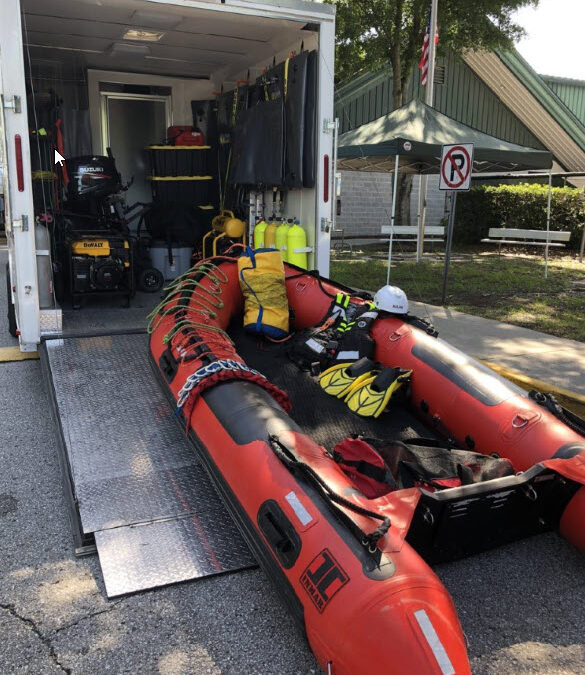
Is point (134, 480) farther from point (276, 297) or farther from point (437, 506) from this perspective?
point (276, 297)

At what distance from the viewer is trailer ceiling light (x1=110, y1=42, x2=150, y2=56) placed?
22.5ft

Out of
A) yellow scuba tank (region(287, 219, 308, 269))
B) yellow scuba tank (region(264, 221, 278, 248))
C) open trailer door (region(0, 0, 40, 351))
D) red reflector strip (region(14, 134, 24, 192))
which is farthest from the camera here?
yellow scuba tank (region(264, 221, 278, 248))

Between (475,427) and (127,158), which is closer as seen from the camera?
(475,427)

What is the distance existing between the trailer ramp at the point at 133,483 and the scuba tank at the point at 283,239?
6.21ft

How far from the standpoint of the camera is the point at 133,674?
2.21 metres

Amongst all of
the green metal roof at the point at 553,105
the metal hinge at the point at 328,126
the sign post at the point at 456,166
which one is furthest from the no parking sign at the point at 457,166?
the green metal roof at the point at 553,105

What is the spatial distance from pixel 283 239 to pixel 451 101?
15.8 meters

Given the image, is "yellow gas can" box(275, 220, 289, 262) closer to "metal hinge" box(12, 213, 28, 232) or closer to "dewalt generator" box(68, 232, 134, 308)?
"dewalt generator" box(68, 232, 134, 308)

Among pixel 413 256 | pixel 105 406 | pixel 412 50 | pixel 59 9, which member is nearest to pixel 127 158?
pixel 59 9

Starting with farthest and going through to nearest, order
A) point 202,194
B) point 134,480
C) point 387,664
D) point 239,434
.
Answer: point 202,194
point 134,480
point 239,434
point 387,664

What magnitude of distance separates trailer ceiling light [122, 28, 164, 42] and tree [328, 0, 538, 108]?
33.3 feet

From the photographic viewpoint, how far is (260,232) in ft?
21.7

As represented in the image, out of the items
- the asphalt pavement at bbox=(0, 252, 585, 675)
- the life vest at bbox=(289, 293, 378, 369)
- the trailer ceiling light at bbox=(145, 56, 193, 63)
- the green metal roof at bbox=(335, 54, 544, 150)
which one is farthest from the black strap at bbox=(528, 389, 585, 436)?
the green metal roof at bbox=(335, 54, 544, 150)

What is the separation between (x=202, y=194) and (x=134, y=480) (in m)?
5.52
